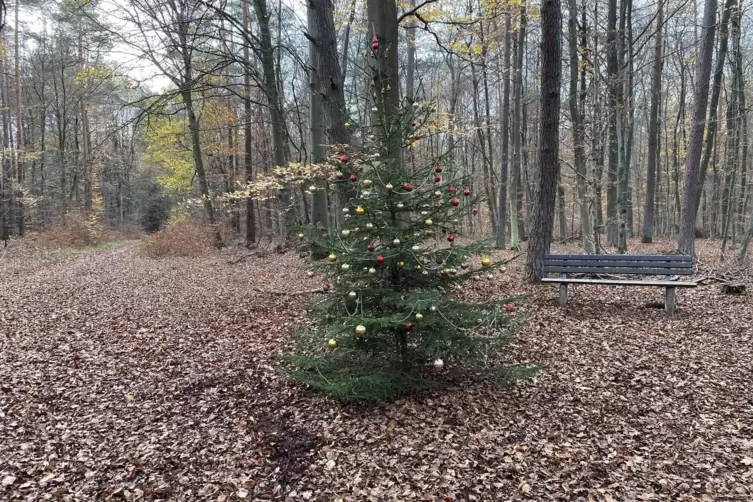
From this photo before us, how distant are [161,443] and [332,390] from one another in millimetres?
1375

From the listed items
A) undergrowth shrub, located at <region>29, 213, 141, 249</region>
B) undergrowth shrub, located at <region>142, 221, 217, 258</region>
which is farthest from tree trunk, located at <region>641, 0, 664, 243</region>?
undergrowth shrub, located at <region>29, 213, 141, 249</region>

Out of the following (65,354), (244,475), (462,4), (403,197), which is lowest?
(244,475)

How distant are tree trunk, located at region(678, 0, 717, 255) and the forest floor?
3240 mm

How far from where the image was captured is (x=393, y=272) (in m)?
3.79

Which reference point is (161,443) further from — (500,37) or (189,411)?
(500,37)

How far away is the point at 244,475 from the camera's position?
2984mm

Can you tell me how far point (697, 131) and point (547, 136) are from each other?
3.77 metres

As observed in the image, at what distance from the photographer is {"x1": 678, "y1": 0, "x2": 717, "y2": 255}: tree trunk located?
27.5ft

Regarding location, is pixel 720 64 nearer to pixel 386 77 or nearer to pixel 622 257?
pixel 622 257

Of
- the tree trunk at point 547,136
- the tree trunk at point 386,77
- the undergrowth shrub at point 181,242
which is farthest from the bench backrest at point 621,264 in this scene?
the undergrowth shrub at point 181,242

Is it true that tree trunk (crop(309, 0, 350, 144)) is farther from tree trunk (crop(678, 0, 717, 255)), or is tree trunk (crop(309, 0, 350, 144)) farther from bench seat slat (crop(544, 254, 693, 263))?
tree trunk (crop(678, 0, 717, 255))

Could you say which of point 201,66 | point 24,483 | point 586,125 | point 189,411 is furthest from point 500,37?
point 24,483

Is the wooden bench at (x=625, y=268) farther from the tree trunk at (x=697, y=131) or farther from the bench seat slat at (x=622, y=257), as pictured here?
the tree trunk at (x=697, y=131)

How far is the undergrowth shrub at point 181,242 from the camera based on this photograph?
13.4 meters
